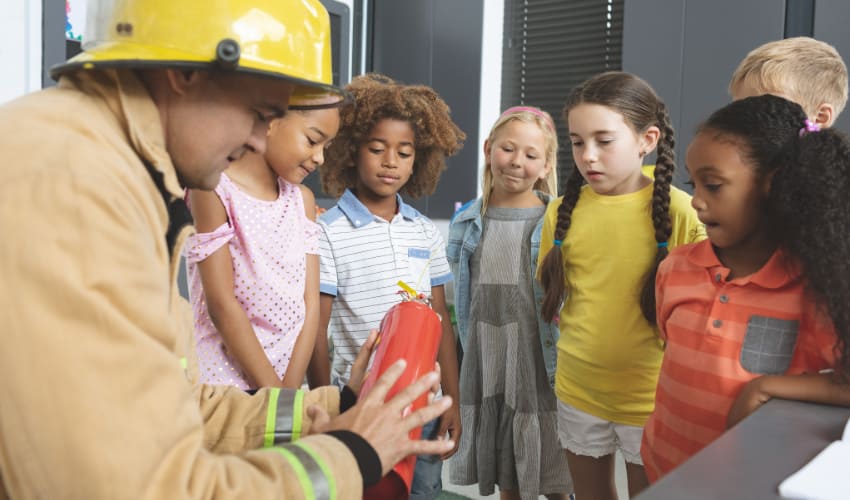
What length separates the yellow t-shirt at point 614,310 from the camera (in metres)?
1.90

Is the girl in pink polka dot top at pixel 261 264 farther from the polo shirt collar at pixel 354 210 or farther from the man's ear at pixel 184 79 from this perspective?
the man's ear at pixel 184 79

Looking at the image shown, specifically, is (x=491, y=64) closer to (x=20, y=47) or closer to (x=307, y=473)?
(x=20, y=47)

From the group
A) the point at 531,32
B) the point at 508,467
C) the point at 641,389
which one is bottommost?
the point at 508,467

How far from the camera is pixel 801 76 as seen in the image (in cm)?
193

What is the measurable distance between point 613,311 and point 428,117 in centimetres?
78

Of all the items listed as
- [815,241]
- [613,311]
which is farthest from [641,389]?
[815,241]

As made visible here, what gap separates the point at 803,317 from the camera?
132 centimetres

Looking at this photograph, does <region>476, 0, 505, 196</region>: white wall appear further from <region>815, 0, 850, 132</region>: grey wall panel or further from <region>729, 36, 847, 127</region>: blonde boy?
<region>729, 36, 847, 127</region>: blonde boy

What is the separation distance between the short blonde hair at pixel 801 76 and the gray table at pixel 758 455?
1071mm

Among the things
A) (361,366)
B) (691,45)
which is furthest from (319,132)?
(691,45)

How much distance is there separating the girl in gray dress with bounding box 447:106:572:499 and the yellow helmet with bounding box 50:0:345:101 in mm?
1545

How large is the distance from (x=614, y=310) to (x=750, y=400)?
72 centimetres

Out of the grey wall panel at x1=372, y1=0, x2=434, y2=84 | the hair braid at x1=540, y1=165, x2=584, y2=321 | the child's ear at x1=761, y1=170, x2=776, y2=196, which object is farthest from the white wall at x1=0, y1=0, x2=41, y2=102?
the child's ear at x1=761, y1=170, x2=776, y2=196

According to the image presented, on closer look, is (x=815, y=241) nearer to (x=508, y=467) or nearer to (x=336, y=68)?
(x=508, y=467)
